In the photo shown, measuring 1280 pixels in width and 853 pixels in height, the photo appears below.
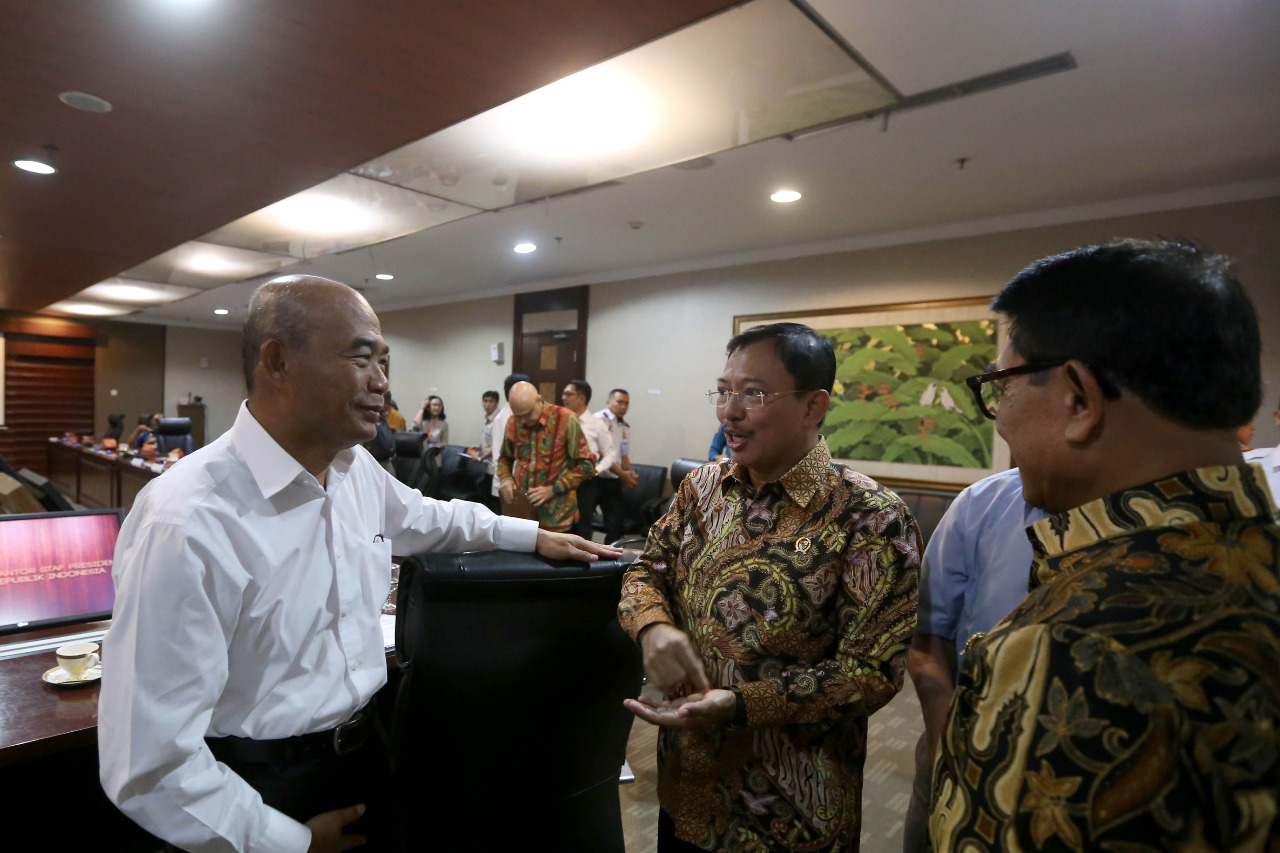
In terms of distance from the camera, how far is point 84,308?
9953 millimetres

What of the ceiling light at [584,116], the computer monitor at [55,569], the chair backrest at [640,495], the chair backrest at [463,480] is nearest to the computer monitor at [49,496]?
the computer monitor at [55,569]

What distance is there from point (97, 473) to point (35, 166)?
5670 millimetres

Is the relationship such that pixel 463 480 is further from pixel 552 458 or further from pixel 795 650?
pixel 795 650

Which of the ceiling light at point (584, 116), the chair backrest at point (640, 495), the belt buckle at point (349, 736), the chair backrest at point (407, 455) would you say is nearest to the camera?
the belt buckle at point (349, 736)

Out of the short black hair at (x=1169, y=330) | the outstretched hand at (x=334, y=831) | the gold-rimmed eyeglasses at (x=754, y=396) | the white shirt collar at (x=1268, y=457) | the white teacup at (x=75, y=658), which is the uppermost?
the short black hair at (x=1169, y=330)

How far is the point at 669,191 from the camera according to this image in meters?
4.76

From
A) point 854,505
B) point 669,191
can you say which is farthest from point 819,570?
point 669,191

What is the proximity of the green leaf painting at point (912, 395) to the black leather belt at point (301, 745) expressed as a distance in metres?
4.95

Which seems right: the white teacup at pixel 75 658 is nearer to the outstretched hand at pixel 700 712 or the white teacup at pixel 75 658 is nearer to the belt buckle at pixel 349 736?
the belt buckle at pixel 349 736

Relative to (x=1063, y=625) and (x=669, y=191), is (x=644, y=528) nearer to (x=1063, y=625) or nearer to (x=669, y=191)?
(x=669, y=191)

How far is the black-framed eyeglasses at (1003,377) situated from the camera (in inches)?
24.5

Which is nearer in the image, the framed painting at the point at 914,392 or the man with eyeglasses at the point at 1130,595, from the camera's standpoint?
the man with eyeglasses at the point at 1130,595

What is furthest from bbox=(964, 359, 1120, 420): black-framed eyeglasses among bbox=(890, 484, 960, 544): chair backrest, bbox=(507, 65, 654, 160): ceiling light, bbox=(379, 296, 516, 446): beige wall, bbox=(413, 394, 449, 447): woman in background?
bbox=(413, 394, 449, 447): woman in background

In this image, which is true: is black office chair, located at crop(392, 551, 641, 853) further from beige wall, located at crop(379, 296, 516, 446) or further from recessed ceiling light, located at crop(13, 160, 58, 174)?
beige wall, located at crop(379, 296, 516, 446)
